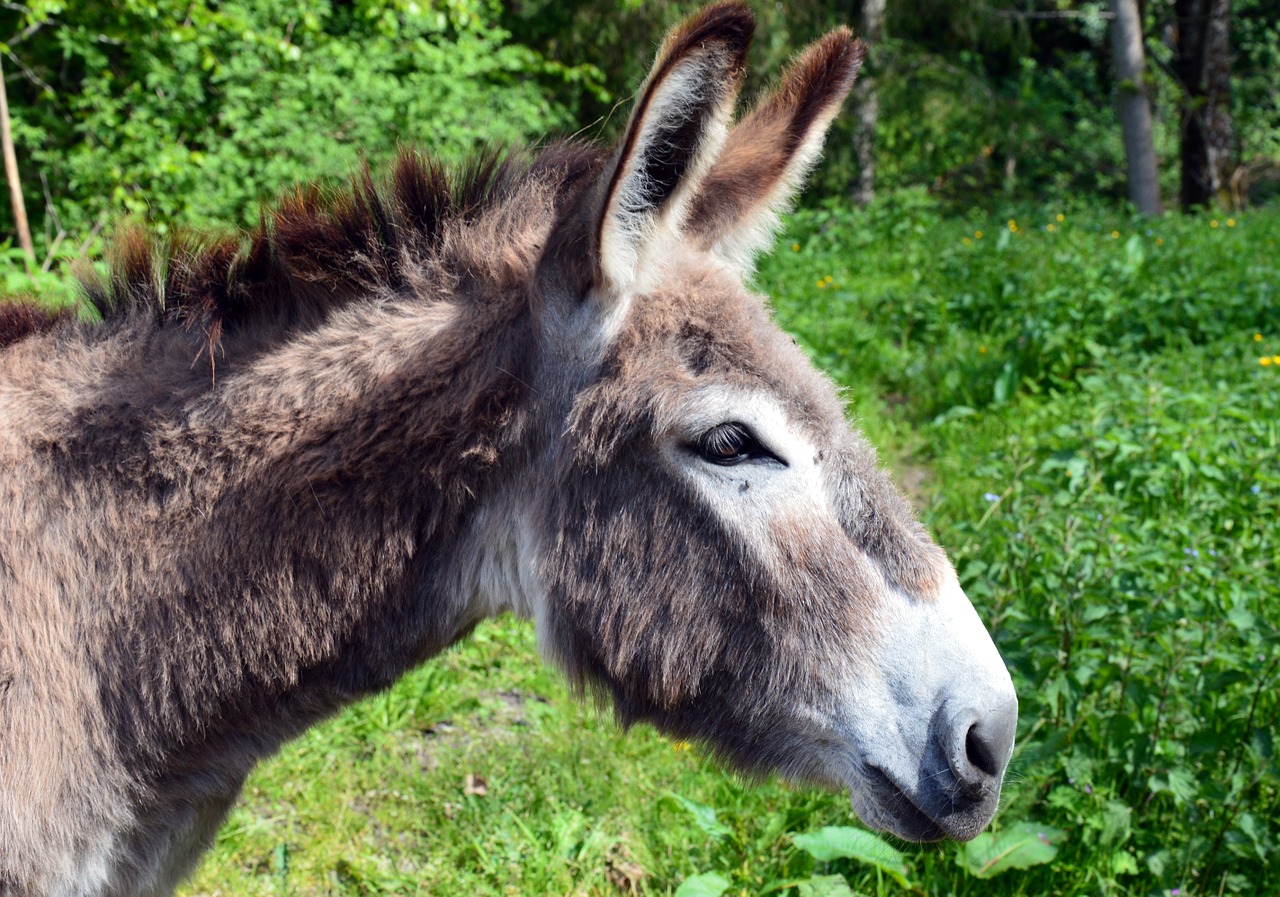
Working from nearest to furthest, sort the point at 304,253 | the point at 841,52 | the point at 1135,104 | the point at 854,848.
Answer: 1. the point at 304,253
2. the point at 841,52
3. the point at 854,848
4. the point at 1135,104

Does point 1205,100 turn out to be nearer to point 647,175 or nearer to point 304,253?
point 647,175

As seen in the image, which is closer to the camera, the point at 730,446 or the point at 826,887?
the point at 730,446

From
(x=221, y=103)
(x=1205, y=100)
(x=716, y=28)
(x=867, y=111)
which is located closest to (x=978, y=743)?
(x=716, y=28)

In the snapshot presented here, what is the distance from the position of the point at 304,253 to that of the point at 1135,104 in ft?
35.4

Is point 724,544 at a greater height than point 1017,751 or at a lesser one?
greater

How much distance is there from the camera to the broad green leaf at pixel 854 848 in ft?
8.16

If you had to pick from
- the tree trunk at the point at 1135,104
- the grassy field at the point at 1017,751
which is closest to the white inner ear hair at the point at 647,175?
the grassy field at the point at 1017,751

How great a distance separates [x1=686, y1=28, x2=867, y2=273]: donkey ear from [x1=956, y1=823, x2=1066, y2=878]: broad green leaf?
1.65 metres

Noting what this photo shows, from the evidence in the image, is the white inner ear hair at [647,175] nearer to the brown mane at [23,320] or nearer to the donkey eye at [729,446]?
the donkey eye at [729,446]

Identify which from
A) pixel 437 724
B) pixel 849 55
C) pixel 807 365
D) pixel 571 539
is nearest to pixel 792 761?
pixel 571 539

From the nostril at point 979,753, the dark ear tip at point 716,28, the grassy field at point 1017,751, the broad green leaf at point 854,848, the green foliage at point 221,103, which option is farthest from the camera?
the green foliage at point 221,103

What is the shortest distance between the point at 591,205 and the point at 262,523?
0.81m

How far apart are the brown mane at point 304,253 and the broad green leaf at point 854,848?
1.73 m

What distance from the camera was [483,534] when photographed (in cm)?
185
